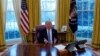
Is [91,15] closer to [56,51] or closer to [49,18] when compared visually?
[49,18]

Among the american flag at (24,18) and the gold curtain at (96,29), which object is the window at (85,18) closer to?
the gold curtain at (96,29)

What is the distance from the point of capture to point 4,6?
566 centimetres

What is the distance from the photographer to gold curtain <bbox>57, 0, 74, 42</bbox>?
582cm

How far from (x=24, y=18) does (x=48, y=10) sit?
2.75ft

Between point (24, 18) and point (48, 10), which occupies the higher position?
point (48, 10)

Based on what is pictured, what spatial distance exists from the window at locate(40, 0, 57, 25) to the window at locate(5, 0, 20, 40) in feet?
2.84

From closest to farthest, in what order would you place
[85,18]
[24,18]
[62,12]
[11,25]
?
[24,18]
[62,12]
[11,25]
[85,18]

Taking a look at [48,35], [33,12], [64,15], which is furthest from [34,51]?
[64,15]

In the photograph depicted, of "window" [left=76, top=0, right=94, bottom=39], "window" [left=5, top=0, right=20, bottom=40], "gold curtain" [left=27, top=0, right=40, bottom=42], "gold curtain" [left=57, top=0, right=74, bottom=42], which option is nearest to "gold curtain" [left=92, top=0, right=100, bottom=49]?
"window" [left=76, top=0, right=94, bottom=39]

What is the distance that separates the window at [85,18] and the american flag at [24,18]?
1623mm

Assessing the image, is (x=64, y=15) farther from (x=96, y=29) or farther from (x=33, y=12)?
(x=96, y=29)

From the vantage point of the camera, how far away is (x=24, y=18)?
5738mm

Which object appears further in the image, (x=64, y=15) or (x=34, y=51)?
(x=64, y=15)

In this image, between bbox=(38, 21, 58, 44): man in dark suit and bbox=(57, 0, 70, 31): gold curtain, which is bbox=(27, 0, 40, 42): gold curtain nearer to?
bbox=(57, 0, 70, 31): gold curtain
